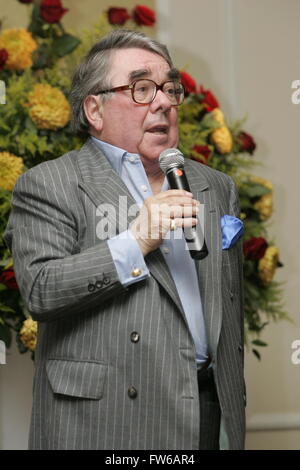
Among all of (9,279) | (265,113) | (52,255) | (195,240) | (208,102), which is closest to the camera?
(195,240)

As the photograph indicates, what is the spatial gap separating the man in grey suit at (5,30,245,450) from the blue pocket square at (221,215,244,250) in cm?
2

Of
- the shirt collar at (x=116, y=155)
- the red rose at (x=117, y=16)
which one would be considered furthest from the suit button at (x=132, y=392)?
the red rose at (x=117, y=16)

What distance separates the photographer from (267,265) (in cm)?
282

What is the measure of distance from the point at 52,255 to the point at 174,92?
59cm

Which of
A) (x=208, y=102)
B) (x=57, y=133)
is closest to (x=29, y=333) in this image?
(x=57, y=133)

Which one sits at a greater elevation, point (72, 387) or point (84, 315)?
point (84, 315)

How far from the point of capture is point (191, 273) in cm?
178

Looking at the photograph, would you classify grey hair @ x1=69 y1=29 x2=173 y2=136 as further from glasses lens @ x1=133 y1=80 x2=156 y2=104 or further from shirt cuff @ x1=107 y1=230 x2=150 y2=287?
shirt cuff @ x1=107 y1=230 x2=150 y2=287

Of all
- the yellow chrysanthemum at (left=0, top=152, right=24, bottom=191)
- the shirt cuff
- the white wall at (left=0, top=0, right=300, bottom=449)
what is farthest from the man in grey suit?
the white wall at (left=0, top=0, right=300, bottom=449)

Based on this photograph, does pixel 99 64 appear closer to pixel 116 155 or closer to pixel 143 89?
pixel 143 89
